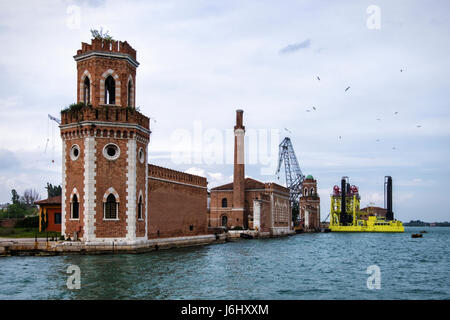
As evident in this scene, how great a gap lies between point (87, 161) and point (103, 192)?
7.45 feet

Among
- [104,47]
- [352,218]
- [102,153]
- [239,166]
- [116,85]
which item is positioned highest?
[104,47]

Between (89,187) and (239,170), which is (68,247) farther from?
(239,170)

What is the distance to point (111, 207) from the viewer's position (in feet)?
112

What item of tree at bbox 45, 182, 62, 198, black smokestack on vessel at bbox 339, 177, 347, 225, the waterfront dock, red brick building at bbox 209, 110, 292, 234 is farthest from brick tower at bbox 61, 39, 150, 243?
black smokestack on vessel at bbox 339, 177, 347, 225

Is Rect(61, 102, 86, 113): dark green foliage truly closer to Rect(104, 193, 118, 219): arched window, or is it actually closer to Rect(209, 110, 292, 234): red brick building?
Rect(104, 193, 118, 219): arched window

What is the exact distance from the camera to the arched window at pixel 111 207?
3394 centimetres

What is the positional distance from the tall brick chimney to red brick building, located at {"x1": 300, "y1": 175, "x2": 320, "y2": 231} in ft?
150

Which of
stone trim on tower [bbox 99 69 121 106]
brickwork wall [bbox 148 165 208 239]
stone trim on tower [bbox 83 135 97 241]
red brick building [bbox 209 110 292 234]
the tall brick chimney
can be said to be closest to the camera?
stone trim on tower [bbox 83 135 97 241]

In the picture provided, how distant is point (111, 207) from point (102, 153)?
3619 millimetres

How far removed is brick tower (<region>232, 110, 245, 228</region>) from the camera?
7950 cm

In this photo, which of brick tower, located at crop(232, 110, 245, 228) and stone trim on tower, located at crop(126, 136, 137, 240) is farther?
brick tower, located at crop(232, 110, 245, 228)

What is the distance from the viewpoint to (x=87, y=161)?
33.6 m

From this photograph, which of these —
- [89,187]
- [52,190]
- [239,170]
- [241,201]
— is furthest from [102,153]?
[52,190]

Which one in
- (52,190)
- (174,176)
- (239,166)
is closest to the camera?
(174,176)
